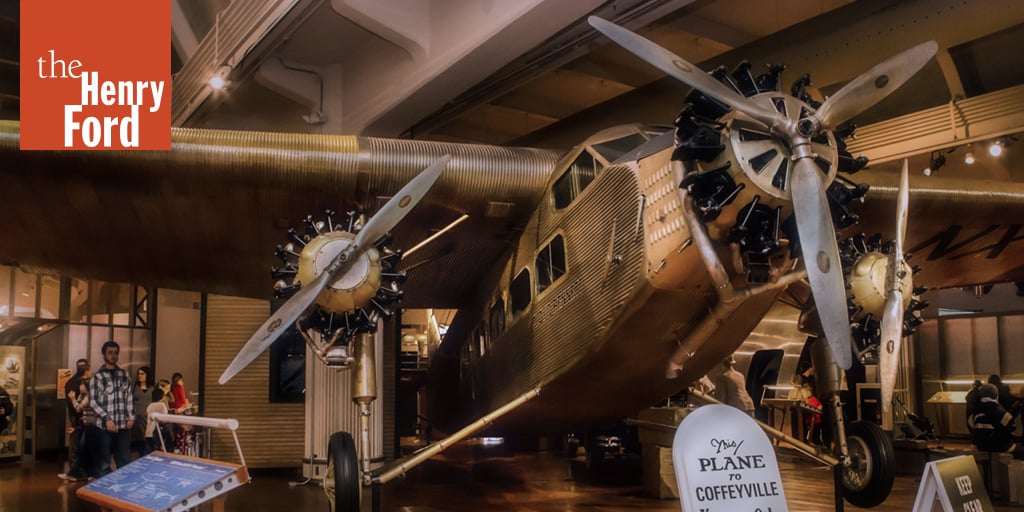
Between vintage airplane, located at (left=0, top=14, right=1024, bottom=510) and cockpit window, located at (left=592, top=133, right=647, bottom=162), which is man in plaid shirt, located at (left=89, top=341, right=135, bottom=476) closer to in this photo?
vintage airplane, located at (left=0, top=14, right=1024, bottom=510)

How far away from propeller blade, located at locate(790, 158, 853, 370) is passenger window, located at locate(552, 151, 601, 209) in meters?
2.00

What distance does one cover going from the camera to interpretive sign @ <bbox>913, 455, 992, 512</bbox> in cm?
407

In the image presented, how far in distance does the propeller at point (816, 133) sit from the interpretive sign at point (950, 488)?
730 mm

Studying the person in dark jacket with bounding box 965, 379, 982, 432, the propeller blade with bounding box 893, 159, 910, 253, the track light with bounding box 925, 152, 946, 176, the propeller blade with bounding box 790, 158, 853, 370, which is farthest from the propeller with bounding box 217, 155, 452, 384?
the person in dark jacket with bounding box 965, 379, 982, 432

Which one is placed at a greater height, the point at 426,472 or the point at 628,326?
the point at 628,326

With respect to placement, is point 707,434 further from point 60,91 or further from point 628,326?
point 60,91

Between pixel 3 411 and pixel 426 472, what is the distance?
6.75 metres

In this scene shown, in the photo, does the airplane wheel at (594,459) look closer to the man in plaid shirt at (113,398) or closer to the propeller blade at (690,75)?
the man in plaid shirt at (113,398)

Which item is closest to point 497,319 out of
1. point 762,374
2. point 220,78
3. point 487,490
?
point 487,490

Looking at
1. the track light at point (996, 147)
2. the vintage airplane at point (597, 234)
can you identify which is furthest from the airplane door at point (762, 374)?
the vintage airplane at point (597, 234)

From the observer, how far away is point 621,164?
5344 millimetres

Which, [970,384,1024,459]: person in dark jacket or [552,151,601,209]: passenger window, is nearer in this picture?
[552,151,601,209]: passenger window

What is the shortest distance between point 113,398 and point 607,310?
5.52 metres

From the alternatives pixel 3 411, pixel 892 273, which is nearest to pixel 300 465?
pixel 3 411
